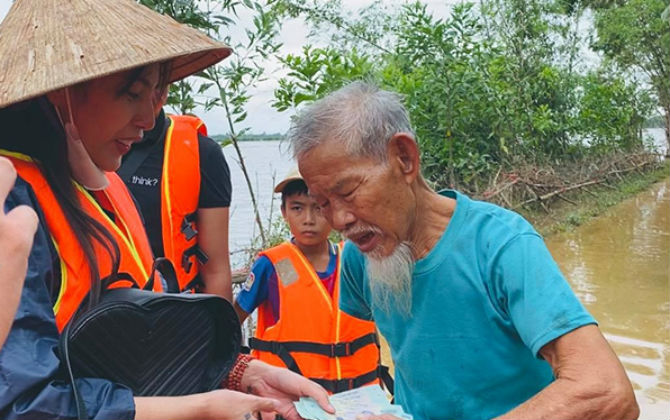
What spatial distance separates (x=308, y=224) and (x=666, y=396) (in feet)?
12.0

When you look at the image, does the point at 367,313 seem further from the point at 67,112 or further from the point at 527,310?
the point at 67,112

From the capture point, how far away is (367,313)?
235 centimetres

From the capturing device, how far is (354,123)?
191cm

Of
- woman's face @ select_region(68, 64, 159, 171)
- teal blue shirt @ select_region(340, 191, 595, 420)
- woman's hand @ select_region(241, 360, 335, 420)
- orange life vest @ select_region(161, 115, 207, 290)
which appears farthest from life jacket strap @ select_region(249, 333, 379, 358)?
woman's face @ select_region(68, 64, 159, 171)

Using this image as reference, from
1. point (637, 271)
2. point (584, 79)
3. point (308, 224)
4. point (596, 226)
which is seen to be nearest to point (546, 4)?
A: point (584, 79)

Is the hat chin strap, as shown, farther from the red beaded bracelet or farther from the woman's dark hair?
the red beaded bracelet

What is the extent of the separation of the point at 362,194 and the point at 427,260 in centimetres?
27

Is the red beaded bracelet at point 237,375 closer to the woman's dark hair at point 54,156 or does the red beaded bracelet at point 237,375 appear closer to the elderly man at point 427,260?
the elderly man at point 427,260

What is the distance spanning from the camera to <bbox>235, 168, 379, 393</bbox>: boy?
10.4ft

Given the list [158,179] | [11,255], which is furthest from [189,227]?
[11,255]

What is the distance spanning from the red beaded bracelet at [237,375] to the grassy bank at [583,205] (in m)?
10.5

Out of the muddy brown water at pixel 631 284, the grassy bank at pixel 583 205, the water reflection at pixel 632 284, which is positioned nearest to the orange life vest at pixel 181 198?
the muddy brown water at pixel 631 284

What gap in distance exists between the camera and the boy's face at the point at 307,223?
11.3 ft

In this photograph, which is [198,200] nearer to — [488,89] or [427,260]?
[427,260]
